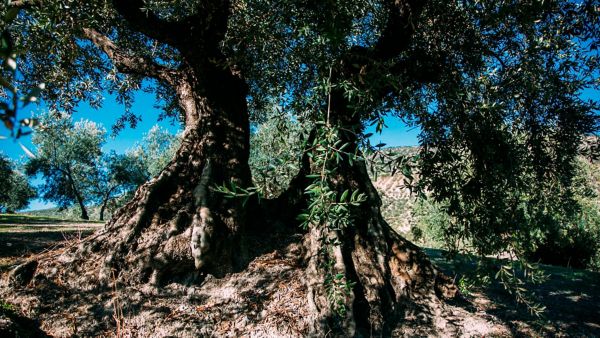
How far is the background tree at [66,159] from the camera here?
1409 inches

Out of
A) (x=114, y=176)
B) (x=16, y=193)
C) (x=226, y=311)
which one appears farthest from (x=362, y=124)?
(x=16, y=193)

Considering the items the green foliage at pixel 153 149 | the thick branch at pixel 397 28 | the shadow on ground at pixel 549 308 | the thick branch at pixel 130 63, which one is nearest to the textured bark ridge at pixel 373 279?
the shadow on ground at pixel 549 308

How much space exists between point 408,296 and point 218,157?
14.1 feet

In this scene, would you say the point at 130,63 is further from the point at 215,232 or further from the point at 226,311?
the point at 226,311

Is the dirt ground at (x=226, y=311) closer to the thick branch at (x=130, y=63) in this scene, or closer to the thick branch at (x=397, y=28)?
the thick branch at (x=130, y=63)

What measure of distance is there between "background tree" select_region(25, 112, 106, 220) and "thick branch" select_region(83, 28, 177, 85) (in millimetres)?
32794

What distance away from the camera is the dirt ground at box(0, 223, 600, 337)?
4609mm

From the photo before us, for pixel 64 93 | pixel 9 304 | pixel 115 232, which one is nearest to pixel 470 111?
pixel 115 232

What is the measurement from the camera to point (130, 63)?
728cm

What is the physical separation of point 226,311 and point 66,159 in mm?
39871

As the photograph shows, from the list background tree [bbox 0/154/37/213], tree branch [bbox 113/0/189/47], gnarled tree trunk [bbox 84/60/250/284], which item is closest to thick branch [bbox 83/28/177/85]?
gnarled tree trunk [bbox 84/60/250/284]

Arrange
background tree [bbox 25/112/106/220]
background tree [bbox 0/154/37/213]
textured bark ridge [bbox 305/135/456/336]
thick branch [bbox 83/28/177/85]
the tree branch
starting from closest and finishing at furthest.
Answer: textured bark ridge [bbox 305/135/456/336], the tree branch, thick branch [bbox 83/28/177/85], background tree [bbox 25/112/106/220], background tree [bbox 0/154/37/213]

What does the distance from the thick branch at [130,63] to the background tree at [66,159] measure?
108 ft

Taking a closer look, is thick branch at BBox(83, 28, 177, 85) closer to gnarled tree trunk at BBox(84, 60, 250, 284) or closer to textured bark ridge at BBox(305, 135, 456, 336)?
gnarled tree trunk at BBox(84, 60, 250, 284)
